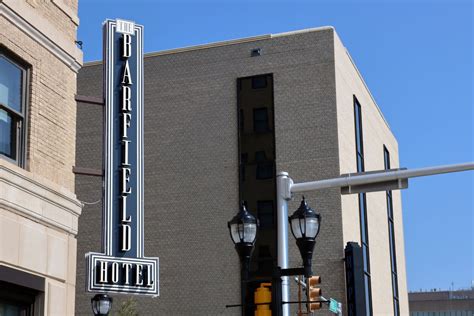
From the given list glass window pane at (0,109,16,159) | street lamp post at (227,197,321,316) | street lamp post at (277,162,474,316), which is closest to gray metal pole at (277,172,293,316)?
street lamp post at (277,162,474,316)

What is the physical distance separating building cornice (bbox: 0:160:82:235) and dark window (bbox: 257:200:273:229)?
24.0 metres

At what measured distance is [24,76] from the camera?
15141 mm

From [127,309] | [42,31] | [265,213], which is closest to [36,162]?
[42,31]

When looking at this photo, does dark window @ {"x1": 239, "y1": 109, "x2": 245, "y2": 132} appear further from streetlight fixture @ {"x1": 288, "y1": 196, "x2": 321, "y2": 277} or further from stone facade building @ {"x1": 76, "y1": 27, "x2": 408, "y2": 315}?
streetlight fixture @ {"x1": 288, "y1": 196, "x2": 321, "y2": 277}

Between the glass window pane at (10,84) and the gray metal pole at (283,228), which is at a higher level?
the glass window pane at (10,84)

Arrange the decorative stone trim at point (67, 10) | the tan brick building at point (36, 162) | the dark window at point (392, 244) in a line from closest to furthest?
the tan brick building at point (36, 162) < the decorative stone trim at point (67, 10) < the dark window at point (392, 244)

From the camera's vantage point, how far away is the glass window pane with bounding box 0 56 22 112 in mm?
14672

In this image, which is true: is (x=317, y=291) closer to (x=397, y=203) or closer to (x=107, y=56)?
(x=107, y=56)

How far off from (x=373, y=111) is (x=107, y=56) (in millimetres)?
33361

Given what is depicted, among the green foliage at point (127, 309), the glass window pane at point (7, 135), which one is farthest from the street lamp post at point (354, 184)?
the green foliage at point (127, 309)

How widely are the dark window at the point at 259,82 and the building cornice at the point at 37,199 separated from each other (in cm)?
2568

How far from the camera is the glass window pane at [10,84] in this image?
1467 centimetres

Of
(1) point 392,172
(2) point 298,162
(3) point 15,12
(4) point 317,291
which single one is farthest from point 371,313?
(3) point 15,12

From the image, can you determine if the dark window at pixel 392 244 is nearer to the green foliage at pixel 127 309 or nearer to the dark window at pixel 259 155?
the dark window at pixel 259 155
